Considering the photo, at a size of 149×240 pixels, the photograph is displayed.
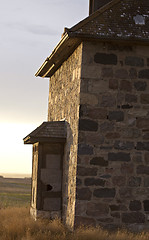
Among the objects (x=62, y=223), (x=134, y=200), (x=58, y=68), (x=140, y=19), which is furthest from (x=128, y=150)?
(x=58, y=68)

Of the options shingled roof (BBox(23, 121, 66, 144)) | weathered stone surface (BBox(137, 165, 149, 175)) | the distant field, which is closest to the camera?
weathered stone surface (BBox(137, 165, 149, 175))

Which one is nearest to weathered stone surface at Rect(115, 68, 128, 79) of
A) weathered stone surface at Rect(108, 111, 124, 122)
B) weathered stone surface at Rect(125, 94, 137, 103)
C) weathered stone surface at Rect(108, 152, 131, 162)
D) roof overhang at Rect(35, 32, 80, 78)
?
weathered stone surface at Rect(125, 94, 137, 103)

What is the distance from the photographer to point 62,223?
10.6 metres

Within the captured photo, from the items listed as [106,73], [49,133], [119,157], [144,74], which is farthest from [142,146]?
[49,133]

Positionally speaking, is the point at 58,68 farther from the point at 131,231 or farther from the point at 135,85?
the point at 131,231

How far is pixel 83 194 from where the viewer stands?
9617mm

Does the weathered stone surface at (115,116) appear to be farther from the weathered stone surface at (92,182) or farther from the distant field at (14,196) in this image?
the distant field at (14,196)

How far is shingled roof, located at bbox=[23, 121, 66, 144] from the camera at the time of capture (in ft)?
35.5

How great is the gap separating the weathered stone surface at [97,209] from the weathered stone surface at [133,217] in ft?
1.43

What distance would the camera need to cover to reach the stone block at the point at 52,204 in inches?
432

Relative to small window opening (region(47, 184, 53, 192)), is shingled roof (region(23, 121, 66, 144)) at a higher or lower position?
higher

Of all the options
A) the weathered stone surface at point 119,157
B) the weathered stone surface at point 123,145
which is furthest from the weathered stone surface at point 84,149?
the weathered stone surface at point 123,145

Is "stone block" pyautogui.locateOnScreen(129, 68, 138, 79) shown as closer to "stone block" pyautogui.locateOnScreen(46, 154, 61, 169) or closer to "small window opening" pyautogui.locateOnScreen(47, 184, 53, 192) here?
"stone block" pyautogui.locateOnScreen(46, 154, 61, 169)

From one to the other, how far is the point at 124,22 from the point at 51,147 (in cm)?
365
